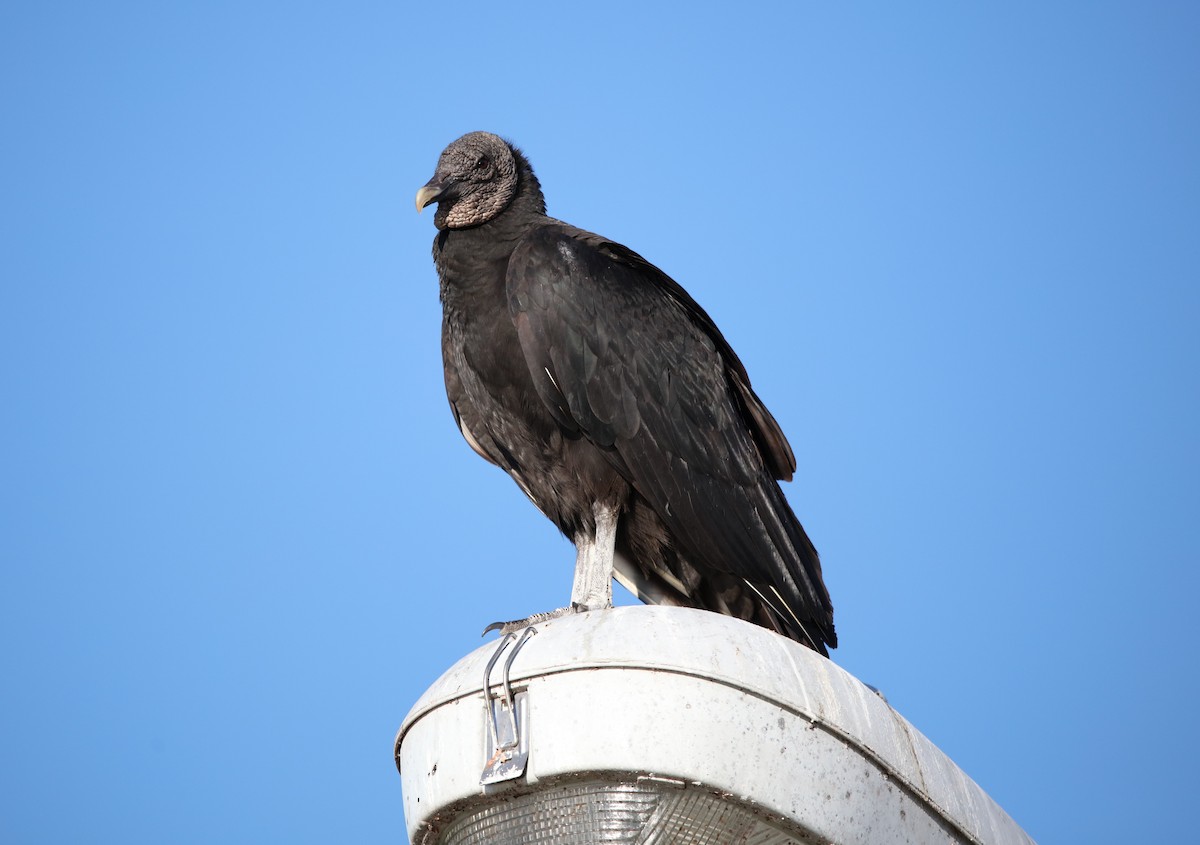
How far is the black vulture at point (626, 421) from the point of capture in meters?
3.54

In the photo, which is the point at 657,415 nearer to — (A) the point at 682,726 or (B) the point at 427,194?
(B) the point at 427,194

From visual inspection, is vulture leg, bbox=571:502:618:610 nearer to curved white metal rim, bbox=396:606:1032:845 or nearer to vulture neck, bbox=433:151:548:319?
vulture neck, bbox=433:151:548:319

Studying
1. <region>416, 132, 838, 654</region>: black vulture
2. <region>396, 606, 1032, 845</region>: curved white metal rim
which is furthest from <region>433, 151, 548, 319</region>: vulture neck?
<region>396, 606, 1032, 845</region>: curved white metal rim

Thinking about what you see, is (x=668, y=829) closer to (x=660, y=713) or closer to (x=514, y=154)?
(x=660, y=713)

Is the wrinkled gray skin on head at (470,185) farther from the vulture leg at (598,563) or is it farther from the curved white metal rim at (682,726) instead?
the curved white metal rim at (682,726)

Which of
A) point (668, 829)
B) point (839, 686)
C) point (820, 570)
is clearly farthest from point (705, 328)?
point (668, 829)

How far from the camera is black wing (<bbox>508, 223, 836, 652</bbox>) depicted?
3.51 m

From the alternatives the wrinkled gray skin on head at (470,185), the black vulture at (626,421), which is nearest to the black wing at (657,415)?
the black vulture at (626,421)

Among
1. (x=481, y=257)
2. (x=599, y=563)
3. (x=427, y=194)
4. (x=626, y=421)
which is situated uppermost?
(x=427, y=194)

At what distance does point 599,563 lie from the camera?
365 cm

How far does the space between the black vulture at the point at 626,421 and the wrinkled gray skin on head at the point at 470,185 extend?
3 centimetres

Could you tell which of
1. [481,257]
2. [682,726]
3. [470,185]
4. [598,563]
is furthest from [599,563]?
[682,726]

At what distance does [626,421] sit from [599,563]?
0.43 m

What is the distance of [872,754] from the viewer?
2195 mm
